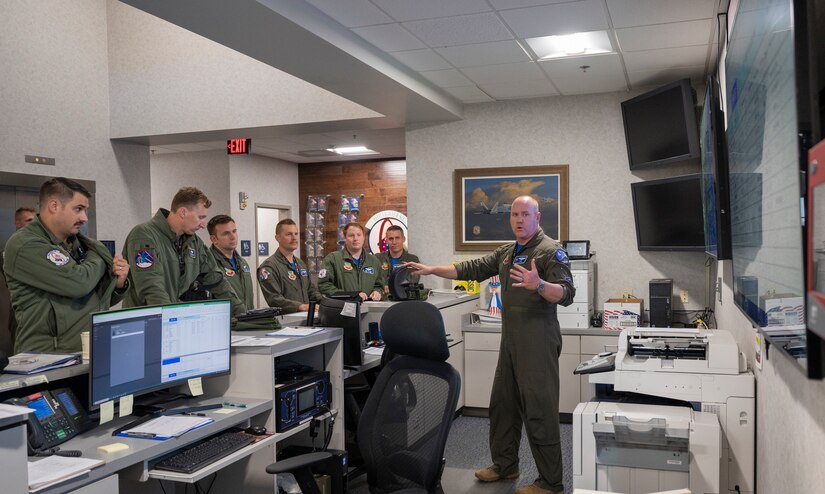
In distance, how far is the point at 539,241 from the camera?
3.87 meters

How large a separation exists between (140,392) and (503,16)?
263 cm

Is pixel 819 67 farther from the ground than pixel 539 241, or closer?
farther from the ground

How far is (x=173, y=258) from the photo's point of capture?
386 centimetres

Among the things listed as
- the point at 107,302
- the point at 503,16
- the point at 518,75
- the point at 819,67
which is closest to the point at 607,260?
the point at 518,75

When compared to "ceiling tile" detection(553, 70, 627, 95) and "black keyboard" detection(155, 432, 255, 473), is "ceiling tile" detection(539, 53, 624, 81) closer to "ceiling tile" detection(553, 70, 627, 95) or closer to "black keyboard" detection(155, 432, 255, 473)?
"ceiling tile" detection(553, 70, 627, 95)

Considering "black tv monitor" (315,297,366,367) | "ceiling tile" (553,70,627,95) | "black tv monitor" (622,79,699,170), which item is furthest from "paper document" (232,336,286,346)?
"black tv monitor" (622,79,699,170)

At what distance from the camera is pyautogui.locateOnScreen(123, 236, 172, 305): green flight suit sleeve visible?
360 cm

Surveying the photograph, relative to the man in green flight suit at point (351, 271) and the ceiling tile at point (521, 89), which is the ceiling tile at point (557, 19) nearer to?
the ceiling tile at point (521, 89)

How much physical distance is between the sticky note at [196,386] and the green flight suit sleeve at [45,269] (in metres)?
0.68

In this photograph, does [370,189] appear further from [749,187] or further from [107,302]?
[749,187]

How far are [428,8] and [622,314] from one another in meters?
2.86

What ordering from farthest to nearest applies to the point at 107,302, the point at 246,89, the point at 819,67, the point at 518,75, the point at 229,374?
the point at 246,89 → the point at 518,75 → the point at 107,302 → the point at 229,374 → the point at 819,67

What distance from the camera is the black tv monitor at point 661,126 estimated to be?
4.77m

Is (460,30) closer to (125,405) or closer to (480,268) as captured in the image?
(480,268)
